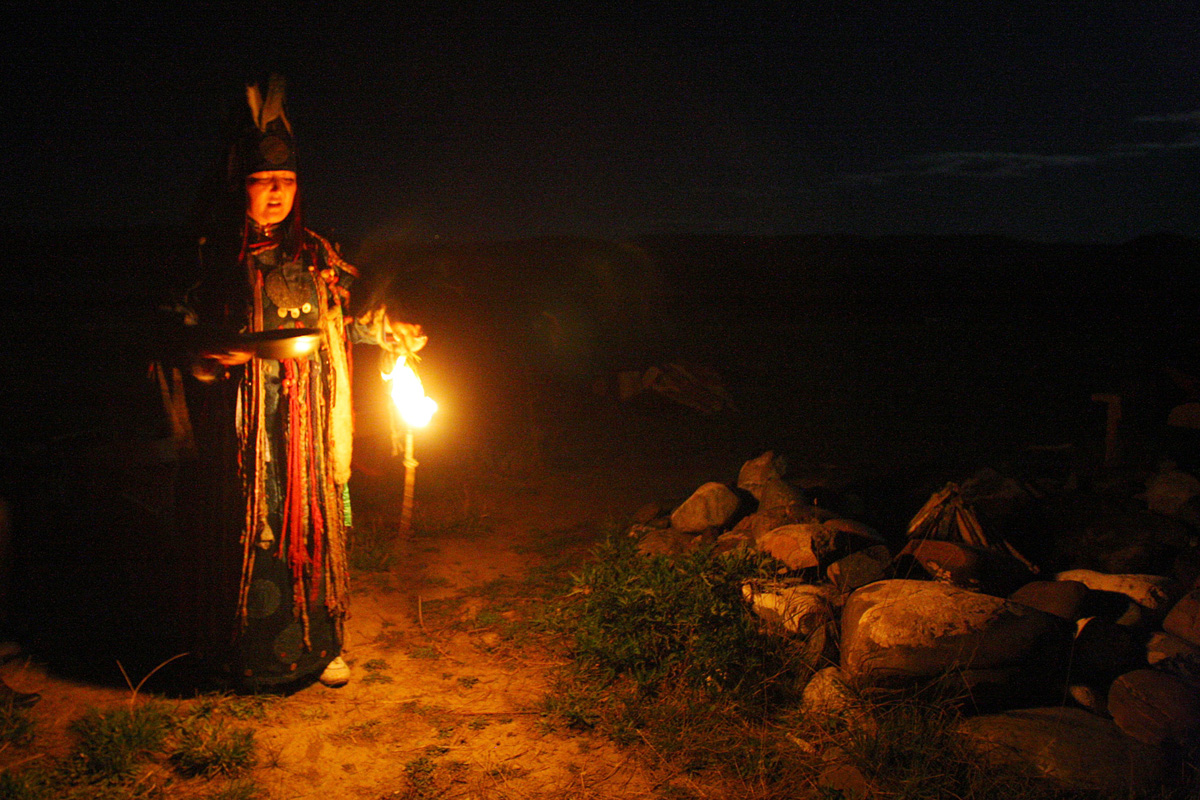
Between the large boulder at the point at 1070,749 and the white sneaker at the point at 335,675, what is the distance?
2.59 m

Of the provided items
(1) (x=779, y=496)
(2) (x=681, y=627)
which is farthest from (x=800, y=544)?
(2) (x=681, y=627)

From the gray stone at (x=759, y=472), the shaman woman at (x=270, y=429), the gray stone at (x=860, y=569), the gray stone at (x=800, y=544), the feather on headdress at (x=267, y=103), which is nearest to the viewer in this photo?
the feather on headdress at (x=267, y=103)

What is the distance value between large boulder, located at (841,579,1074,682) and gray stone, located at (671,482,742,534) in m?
1.87

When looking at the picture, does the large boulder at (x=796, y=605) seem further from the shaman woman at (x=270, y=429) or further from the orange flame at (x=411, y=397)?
the shaman woman at (x=270, y=429)

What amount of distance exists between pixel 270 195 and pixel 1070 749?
11.8ft

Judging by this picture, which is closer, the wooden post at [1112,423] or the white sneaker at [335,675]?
the white sneaker at [335,675]

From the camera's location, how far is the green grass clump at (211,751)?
3006 millimetres

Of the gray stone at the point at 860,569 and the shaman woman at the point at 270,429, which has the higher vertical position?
the shaman woman at the point at 270,429

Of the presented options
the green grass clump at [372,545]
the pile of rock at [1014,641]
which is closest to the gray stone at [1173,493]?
the pile of rock at [1014,641]

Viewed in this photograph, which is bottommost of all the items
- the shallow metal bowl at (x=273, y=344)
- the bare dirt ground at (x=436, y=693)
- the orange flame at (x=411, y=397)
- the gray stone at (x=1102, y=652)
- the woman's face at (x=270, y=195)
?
the bare dirt ground at (x=436, y=693)

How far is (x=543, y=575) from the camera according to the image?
523cm

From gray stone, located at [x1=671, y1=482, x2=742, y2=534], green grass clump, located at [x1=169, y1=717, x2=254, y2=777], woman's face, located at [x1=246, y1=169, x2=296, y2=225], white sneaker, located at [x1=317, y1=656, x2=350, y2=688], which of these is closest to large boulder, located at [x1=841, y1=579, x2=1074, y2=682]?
gray stone, located at [x1=671, y1=482, x2=742, y2=534]

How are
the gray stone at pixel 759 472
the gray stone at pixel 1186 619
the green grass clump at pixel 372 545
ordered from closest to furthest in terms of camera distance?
the gray stone at pixel 1186 619 → the green grass clump at pixel 372 545 → the gray stone at pixel 759 472

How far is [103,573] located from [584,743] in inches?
139
